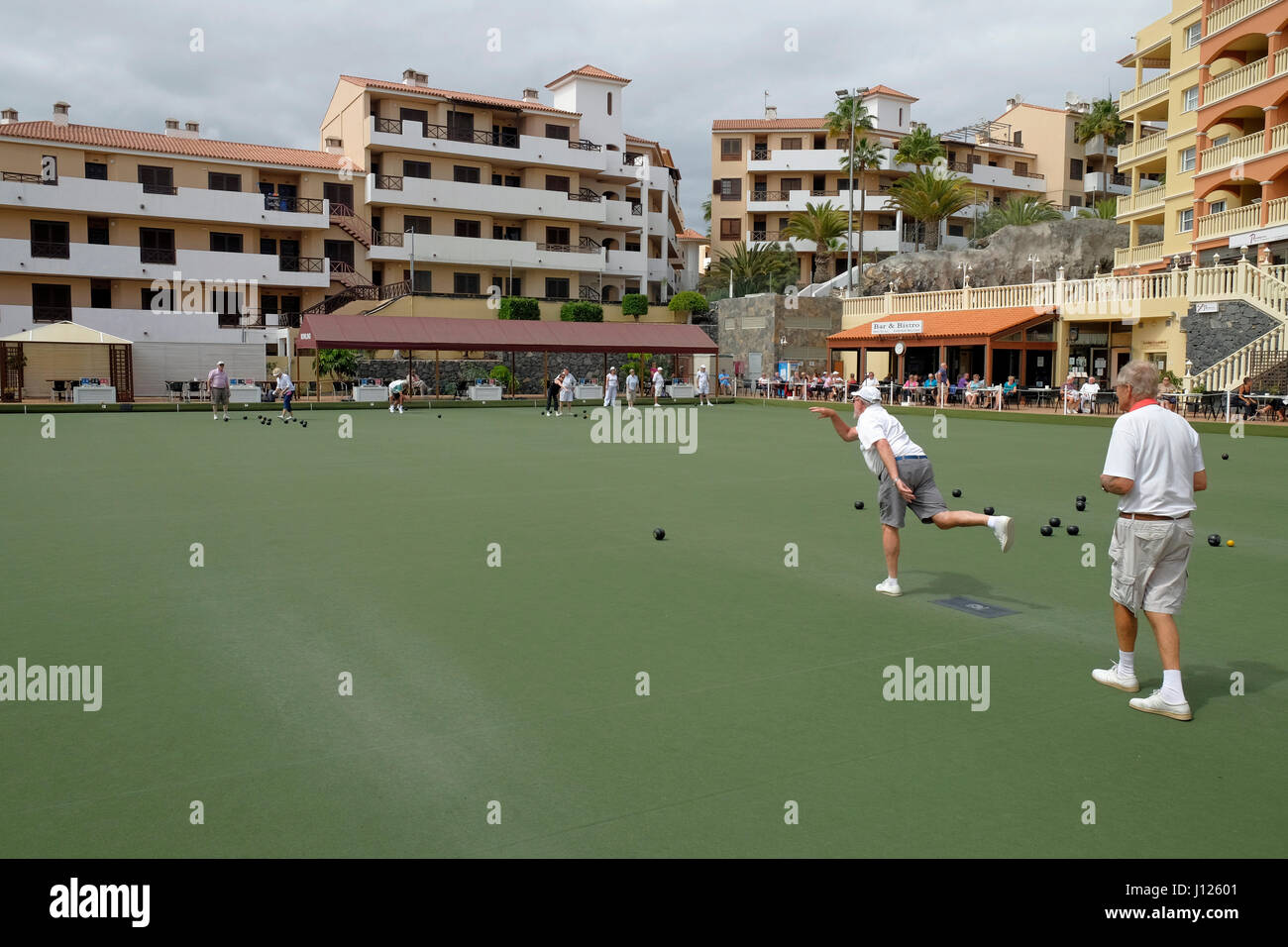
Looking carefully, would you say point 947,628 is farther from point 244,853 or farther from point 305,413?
point 305,413

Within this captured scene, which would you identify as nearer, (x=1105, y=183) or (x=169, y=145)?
(x=169, y=145)

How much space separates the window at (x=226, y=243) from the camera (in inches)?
2087

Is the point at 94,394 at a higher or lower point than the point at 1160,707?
higher

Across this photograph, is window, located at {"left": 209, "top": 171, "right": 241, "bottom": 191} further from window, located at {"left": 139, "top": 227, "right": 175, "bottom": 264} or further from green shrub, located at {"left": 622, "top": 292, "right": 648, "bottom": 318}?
green shrub, located at {"left": 622, "top": 292, "right": 648, "bottom": 318}

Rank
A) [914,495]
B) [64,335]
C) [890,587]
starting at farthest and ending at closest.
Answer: [64,335] < [890,587] < [914,495]

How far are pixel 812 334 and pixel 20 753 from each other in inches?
2036

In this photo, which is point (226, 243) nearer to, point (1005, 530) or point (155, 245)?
point (155, 245)

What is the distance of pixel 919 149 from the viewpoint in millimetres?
69500

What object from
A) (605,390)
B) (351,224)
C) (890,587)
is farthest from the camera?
(351,224)

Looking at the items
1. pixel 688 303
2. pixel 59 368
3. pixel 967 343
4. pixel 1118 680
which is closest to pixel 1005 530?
pixel 1118 680

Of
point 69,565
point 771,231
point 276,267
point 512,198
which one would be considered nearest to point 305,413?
point 276,267

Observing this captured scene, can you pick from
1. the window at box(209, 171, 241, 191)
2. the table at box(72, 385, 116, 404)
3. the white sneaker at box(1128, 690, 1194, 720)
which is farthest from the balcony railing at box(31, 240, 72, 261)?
the white sneaker at box(1128, 690, 1194, 720)

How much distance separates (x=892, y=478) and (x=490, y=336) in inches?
1617

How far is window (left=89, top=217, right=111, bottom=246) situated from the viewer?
50.8 metres
